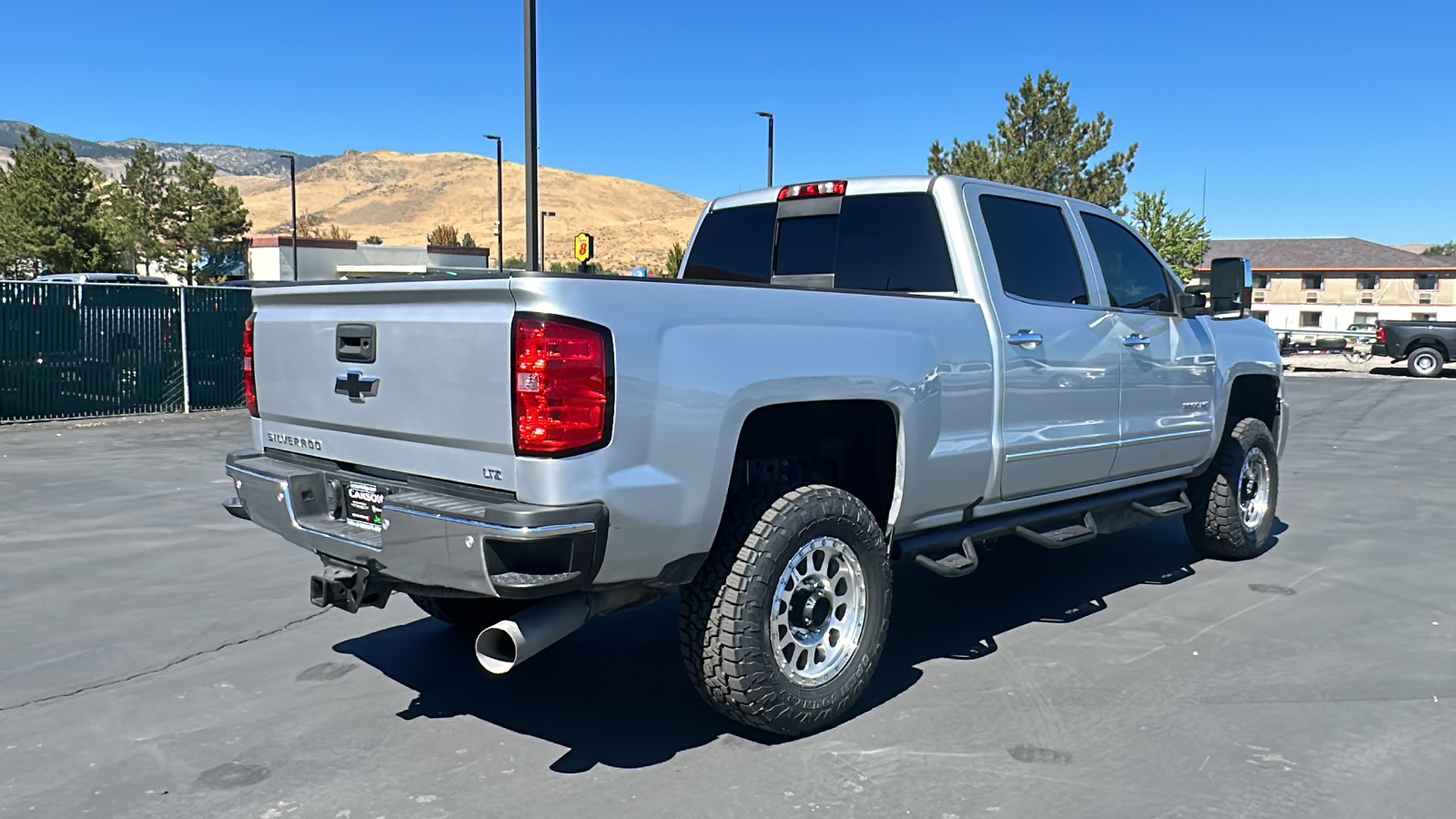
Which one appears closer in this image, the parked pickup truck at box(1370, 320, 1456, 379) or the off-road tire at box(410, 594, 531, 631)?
the off-road tire at box(410, 594, 531, 631)

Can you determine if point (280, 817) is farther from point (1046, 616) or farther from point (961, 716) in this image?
point (1046, 616)

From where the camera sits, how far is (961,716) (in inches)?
167

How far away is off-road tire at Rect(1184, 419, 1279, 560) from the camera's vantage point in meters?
6.73

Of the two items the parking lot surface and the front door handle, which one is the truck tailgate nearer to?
the parking lot surface

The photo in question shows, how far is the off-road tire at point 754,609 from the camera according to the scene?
3756 millimetres

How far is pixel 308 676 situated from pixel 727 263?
292 centimetres

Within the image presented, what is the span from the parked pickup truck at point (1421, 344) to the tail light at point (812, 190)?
90.5 feet

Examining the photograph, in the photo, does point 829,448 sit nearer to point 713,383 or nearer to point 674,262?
point 713,383

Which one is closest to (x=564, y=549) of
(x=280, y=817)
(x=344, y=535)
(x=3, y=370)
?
(x=344, y=535)

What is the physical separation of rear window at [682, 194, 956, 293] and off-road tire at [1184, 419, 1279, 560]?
280 centimetres

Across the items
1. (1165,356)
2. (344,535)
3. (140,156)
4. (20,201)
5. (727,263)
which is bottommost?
(344,535)

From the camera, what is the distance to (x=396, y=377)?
3.73 metres

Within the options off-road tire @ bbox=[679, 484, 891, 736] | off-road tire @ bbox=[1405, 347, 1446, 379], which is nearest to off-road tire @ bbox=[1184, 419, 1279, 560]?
off-road tire @ bbox=[679, 484, 891, 736]

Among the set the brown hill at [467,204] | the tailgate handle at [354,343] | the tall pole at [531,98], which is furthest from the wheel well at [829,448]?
the brown hill at [467,204]
